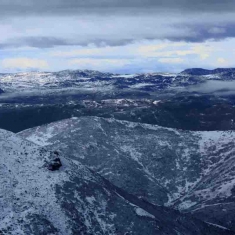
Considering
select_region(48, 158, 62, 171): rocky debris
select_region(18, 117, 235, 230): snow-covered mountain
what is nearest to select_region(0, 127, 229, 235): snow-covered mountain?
select_region(48, 158, 62, 171): rocky debris

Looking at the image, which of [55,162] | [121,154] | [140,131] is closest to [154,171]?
[121,154]

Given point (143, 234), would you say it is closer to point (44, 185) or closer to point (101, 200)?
point (101, 200)

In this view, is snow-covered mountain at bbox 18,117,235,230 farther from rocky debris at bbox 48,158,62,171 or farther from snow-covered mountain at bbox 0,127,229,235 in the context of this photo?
rocky debris at bbox 48,158,62,171

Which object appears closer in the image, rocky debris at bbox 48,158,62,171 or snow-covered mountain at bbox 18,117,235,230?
rocky debris at bbox 48,158,62,171

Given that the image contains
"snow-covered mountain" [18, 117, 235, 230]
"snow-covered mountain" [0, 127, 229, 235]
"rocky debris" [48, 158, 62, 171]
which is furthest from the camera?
"snow-covered mountain" [18, 117, 235, 230]

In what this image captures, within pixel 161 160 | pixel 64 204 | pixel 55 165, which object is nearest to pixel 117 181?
pixel 161 160

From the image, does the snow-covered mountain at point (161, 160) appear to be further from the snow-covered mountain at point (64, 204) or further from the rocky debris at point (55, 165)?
the rocky debris at point (55, 165)
